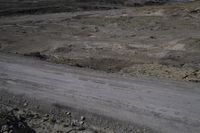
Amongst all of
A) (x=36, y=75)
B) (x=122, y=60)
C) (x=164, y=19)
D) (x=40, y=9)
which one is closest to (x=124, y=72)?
(x=122, y=60)

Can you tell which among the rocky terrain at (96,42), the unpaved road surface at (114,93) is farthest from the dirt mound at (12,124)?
the unpaved road surface at (114,93)

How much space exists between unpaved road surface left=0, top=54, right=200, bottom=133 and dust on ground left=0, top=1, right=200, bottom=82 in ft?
4.71

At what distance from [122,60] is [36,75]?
4.11m

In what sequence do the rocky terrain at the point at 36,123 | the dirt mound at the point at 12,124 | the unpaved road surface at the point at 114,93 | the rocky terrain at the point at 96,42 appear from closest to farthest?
1. the dirt mound at the point at 12,124
2. the rocky terrain at the point at 36,123
3. the unpaved road surface at the point at 114,93
4. the rocky terrain at the point at 96,42

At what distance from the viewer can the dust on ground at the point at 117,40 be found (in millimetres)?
13477

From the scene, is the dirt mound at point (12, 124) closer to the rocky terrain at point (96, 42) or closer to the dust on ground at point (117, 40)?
the rocky terrain at point (96, 42)

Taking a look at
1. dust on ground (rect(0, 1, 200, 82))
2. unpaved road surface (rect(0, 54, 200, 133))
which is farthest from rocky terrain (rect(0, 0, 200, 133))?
unpaved road surface (rect(0, 54, 200, 133))

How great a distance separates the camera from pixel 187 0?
119ft

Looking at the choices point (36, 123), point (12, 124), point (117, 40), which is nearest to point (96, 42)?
point (117, 40)

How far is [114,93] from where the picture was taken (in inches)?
382

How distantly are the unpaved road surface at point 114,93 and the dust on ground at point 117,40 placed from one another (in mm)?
1436

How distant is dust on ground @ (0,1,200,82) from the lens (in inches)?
531

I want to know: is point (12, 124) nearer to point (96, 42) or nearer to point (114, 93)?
point (114, 93)

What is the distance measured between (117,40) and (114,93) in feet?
28.3
